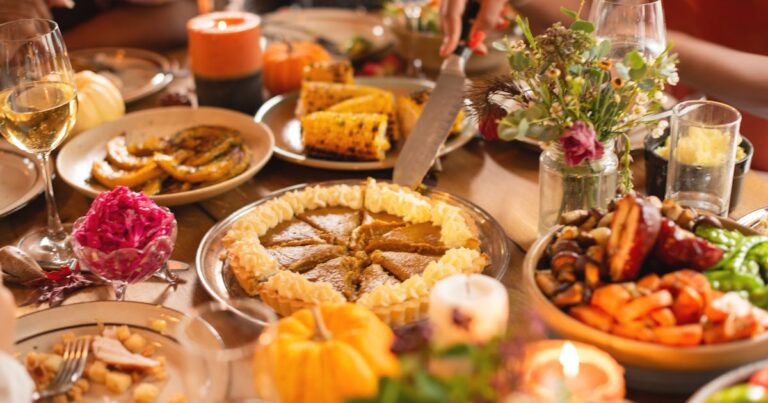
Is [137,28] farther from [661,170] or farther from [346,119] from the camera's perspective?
[661,170]

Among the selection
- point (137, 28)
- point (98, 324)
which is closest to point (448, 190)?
point (98, 324)

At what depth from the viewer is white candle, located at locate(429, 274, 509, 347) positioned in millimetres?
1136

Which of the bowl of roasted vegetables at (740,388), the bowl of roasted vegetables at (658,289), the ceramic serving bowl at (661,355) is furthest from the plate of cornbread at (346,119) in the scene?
the bowl of roasted vegetables at (740,388)

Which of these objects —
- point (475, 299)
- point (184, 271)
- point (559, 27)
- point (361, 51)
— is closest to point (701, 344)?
point (475, 299)

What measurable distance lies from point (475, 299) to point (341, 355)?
0.22 m

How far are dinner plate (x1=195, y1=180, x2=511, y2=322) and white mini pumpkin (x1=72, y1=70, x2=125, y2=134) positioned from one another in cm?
84

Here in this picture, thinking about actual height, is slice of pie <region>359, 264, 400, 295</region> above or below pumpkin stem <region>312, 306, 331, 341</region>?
below

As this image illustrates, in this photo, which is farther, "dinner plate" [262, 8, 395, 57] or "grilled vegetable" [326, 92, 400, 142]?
"dinner plate" [262, 8, 395, 57]

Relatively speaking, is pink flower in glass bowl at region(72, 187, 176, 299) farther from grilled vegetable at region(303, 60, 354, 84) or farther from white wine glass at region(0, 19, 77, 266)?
grilled vegetable at region(303, 60, 354, 84)

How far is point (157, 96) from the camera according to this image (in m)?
2.94

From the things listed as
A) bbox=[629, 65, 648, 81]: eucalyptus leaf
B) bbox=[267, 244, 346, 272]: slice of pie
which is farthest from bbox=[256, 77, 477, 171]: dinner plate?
bbox=[629, 65, 648, 81]: eucalyptus leaf

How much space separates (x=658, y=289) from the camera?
4.36 feet

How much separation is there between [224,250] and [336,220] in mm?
299

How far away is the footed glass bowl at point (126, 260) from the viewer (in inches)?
62.7
